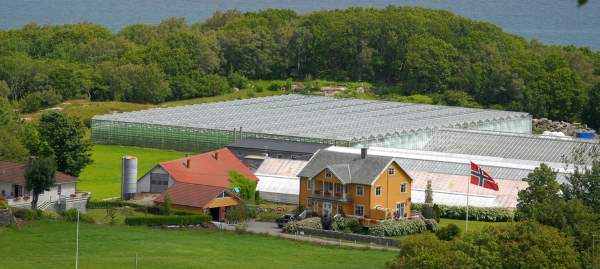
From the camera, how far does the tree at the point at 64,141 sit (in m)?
56.9

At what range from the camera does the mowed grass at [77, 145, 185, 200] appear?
2320 inches

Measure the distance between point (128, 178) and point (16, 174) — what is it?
182 inches

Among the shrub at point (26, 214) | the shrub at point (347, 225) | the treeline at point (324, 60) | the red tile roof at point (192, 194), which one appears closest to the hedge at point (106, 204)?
the red tile roof at point (192, 194)

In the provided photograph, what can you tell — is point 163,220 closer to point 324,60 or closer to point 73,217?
point 73,217

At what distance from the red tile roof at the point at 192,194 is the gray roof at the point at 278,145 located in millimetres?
9584

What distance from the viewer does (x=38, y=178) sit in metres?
51.6

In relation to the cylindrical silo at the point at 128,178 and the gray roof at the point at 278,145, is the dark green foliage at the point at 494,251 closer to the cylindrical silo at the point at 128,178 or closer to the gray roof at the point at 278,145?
the cylindrical silo at the point at 128,178

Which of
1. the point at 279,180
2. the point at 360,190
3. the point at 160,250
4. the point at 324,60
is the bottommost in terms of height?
the point at 160,250

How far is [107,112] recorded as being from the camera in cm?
8312

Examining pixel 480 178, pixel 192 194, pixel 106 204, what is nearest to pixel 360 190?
pixel 480 178

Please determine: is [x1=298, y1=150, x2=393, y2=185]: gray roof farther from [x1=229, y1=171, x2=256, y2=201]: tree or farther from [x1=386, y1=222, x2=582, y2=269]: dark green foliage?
[x1=386, y1=222, x2=582, y2=269]: dark green foliage

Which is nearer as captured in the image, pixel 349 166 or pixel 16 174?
pixel 349 166

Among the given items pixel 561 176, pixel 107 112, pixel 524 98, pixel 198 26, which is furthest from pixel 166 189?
pixel 198 26

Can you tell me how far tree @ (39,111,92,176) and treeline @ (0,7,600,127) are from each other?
29999 mm
